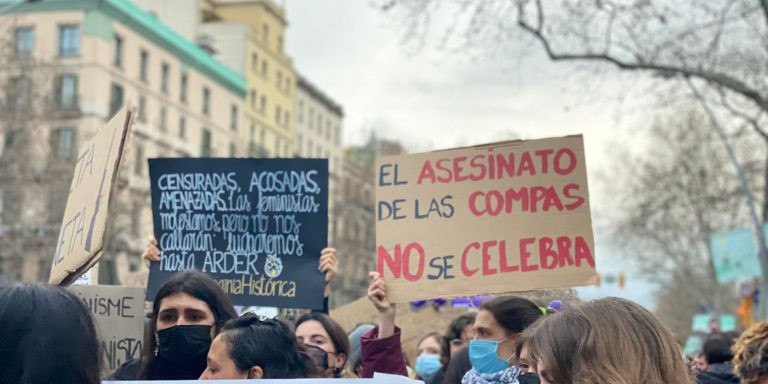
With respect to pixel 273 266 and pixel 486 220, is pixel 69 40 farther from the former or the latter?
pixel 486 220

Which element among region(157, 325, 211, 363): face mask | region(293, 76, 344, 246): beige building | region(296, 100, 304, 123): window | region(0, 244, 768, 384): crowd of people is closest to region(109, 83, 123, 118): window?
region(293, 76, 344, 246): beige building

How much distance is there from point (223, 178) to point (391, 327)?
144 centimetres

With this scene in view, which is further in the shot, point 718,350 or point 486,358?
point 718,350

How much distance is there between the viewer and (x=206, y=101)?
5597 cm

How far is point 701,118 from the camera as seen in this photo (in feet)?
143

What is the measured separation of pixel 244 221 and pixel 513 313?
5.37 feet

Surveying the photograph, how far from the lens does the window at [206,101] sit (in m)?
55.6

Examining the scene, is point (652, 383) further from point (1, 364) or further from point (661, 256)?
point (661, 256)

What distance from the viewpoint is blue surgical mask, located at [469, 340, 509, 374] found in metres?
4.38

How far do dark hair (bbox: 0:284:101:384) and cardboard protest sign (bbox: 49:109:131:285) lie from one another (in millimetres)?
1664

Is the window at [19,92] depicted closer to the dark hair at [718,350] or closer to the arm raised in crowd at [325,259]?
the arm raised in crowd at [325,259]

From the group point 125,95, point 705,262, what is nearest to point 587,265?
point 125,95

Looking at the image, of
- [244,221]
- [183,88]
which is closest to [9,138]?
[244,221]

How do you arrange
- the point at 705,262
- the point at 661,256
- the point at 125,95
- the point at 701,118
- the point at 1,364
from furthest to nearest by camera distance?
the point at 661,256, the point at 705,262, the point at 125,95, the point at 701,118, the point at 1,364
